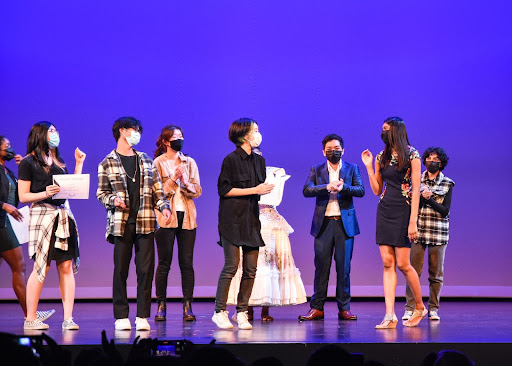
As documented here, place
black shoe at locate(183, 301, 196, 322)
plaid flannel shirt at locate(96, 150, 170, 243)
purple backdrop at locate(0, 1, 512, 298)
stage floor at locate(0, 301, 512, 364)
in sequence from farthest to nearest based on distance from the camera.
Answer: purple backdrop at locate(0, 1, 512, 298)
black shoe at locate(183, 301, 196, 322)
plaid flannel shirt at locate(96, 150, 170, 243)
stage floor at locate(0, 301, 512, 364)

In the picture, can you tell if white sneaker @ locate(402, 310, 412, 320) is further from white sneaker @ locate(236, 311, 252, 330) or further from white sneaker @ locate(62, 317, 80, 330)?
white sneaker @ locate(62, 317, 80, 330)

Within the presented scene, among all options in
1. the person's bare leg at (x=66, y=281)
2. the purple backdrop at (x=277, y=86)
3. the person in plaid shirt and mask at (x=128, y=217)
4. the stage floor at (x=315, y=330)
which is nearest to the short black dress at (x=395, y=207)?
the stage floor at (x=315, y=330)

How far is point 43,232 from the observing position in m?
5.34

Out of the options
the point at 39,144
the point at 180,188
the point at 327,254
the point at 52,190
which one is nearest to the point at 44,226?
the point at 52,190

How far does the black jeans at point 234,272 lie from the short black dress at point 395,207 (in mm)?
995

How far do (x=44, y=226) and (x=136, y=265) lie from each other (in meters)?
0.76

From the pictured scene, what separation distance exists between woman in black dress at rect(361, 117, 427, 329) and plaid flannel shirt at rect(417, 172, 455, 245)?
0.90 metres

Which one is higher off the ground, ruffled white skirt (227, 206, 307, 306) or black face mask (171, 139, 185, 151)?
black face mask (171, 139, 185, 151)

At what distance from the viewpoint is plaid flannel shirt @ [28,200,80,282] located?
532cm

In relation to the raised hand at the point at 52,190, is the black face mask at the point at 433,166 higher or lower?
higher

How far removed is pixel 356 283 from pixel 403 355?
411 centimetres

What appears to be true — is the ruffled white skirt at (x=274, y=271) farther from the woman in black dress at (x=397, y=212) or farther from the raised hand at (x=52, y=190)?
the raised hand at (x=52, y=190)

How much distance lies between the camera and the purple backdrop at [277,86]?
8359mm

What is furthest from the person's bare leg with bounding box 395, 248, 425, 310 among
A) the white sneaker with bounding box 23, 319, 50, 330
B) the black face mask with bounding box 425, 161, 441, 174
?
the white sneaker with bounding box 23, 319, 50, 330
